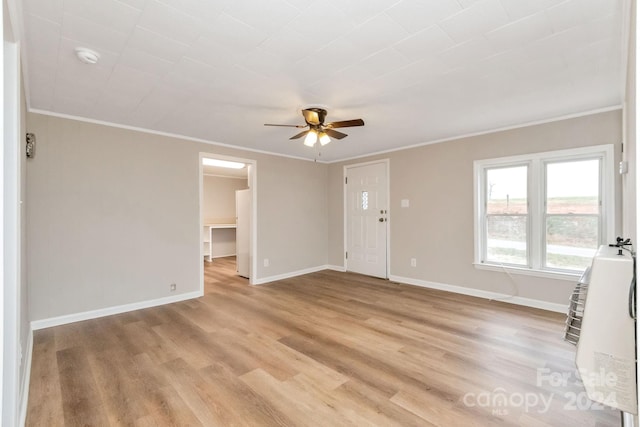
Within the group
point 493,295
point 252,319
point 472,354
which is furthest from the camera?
point 493,295

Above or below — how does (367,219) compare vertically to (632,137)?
below

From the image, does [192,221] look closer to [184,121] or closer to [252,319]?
[184,121]

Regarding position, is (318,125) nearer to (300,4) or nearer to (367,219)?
(300,4)

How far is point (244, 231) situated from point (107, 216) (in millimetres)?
2221

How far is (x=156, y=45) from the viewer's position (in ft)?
6.54

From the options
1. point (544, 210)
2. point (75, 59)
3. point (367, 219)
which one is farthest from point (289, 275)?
point (75, 59)

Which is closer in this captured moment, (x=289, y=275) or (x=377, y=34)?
(x=377, y=34)

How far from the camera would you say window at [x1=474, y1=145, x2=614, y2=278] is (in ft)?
11.1

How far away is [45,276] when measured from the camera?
127 inches

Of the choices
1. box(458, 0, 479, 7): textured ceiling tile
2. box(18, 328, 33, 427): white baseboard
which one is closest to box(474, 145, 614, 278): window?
box(458, 0, 479, 7): textured ceiling tile

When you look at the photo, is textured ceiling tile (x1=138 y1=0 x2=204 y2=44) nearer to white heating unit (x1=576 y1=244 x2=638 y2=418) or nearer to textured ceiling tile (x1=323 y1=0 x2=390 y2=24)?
textured ceiling tile (x1=323 y1=0 x2=390 y2=24)

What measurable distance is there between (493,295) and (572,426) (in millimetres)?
2513

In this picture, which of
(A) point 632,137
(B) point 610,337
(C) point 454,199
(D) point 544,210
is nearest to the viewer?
(B) point 610,337

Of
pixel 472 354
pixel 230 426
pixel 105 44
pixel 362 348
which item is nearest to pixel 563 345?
pixel 472 354
